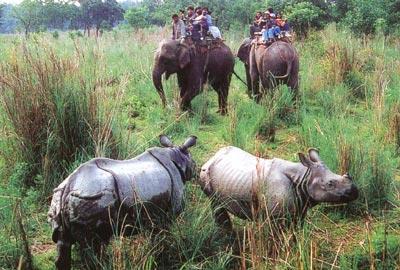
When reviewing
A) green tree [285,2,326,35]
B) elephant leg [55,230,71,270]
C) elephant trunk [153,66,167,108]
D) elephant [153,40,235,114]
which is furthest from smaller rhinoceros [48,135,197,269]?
green tree [285,2,326,35]

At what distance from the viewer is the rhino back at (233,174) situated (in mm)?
4105

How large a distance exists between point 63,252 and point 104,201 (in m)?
0.45

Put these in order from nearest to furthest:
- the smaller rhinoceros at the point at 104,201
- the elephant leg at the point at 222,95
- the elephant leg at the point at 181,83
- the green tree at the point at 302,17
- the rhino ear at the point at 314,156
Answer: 1. the smaller rhinoceros at the point at 104,201
2. the rhino ear at the point at 314,156
3. the elephant leg at the point at 181,83
4. the elephant leg at the point at 222,95
5. the green tree at the point at 302,17

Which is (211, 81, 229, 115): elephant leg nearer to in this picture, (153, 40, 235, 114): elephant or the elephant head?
(153, 40, 235, 114): elephant

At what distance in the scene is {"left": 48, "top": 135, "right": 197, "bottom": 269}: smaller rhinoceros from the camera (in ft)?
10.7

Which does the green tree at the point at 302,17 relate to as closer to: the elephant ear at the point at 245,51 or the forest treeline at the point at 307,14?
the forest treeline at the point at 307,14

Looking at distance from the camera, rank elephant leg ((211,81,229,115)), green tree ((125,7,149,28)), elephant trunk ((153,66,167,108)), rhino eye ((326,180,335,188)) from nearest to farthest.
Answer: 1. rhino eye ((326,180,335,188))
2. elephant trunk ((153,66,167,108))
3. elephant leg ((211,81,229,115))
4. green tree ((125,7,149,28))

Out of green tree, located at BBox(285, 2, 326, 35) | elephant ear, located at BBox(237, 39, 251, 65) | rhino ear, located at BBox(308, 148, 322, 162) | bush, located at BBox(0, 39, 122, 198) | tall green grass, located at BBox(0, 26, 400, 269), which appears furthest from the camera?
green tree, located at BBox(285, 2, 326, 35)

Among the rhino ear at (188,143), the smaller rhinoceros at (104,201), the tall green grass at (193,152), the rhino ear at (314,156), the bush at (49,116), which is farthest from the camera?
the bush at (49,116)

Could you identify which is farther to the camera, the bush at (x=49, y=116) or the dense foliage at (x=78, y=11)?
the dense foliage at (x=78, y=11)

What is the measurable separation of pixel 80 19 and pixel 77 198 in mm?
50052

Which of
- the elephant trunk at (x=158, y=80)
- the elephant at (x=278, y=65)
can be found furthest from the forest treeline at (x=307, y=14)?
the elephant at (x=278, y=65)

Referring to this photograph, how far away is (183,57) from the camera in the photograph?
8.36 metres

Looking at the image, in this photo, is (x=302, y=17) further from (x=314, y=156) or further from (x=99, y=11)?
(x=99, y=11)
